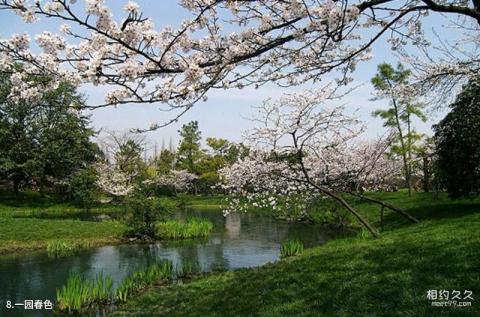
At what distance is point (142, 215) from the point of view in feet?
58.3

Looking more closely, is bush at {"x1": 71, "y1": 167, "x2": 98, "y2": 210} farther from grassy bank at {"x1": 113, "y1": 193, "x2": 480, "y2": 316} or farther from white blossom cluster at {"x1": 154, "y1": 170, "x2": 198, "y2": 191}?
grassy bank at {"x1": 113, "y1": 193, "x2": 480, "y2": 316}

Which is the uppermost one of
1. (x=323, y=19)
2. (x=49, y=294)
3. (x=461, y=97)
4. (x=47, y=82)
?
(x=461, y=97)

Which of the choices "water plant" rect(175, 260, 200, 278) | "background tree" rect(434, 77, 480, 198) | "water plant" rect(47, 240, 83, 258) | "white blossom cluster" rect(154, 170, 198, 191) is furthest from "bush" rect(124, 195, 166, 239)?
"white blossom cluster" rect(154, 170, 198, 191)

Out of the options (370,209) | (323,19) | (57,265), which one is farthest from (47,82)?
(370,209)

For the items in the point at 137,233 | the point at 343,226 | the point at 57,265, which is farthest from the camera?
the point at 343,226

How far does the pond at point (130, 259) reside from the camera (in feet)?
34.0

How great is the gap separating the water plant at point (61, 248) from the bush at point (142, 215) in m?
2.49

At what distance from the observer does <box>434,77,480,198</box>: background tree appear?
13.2 metres

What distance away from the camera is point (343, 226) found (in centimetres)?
2052

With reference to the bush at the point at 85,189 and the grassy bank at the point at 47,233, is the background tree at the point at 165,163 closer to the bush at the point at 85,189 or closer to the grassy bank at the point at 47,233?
the bush at the point at 85,189

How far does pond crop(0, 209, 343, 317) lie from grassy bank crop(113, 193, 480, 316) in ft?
9.70

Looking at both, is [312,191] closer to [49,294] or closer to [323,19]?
[49,294]

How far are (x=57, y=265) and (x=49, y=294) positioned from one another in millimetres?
3502

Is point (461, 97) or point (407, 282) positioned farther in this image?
point (461, 97)
